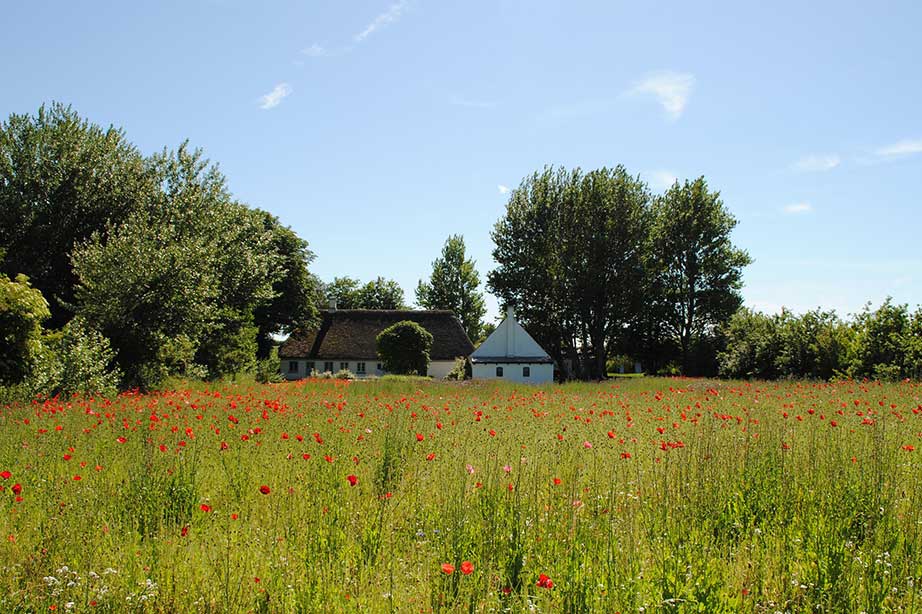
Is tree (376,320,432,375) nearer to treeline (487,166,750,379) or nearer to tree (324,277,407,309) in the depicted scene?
treeline (487,166,750,379)

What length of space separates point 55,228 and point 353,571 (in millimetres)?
26786

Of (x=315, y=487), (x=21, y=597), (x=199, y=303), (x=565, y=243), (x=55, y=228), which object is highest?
(x=565, y=243)

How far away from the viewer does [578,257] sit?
135 feet

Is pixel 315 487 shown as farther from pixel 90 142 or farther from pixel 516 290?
pixel 516 290

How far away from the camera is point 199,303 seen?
19.7 m

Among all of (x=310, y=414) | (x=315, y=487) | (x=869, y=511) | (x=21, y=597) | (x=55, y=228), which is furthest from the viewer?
(x=55, y=228)

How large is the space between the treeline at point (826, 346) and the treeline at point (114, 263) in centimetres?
2383

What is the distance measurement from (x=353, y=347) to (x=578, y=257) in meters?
22.6

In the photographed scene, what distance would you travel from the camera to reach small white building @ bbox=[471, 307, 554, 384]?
134 feet

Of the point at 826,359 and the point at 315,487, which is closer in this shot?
the point at 315,487

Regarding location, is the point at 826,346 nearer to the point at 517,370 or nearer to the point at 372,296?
the point at 517,370

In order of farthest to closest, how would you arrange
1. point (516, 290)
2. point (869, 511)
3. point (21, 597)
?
point (516, 290) → point (869, 511) → point (21, 597)

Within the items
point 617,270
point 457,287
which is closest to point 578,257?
point 617,270

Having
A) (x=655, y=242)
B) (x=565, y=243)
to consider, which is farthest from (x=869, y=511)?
(x=655, y=242)
